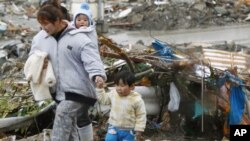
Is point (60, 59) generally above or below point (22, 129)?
above

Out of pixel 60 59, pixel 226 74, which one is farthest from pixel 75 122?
pixel 226 74

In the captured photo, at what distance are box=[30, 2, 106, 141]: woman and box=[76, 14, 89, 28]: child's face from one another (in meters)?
0.46

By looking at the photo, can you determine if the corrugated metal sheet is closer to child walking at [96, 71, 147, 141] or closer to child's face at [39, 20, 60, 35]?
child walking at [96, 71, 147, 141]

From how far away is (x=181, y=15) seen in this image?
20.2 metres

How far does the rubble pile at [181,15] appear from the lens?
773 inches

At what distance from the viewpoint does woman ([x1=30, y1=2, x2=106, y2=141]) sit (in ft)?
18.5

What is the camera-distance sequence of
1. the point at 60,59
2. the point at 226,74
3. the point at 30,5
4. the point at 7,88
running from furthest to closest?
1. the point at 30,5
2. the point at 7,88
3. the point at 226,74
4. the point at 60,59

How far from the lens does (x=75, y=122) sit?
5859 mm

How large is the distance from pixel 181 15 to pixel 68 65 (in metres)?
14.9

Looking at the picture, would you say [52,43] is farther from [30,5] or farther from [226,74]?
[30,5]

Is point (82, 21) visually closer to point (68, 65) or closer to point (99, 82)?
point (68, 65)

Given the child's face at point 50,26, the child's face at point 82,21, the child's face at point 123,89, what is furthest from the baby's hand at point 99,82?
the child's face at point 82,21

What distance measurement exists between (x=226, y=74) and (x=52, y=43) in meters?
2.31

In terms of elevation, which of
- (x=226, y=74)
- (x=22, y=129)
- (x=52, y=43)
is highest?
(x=52, y=43)
